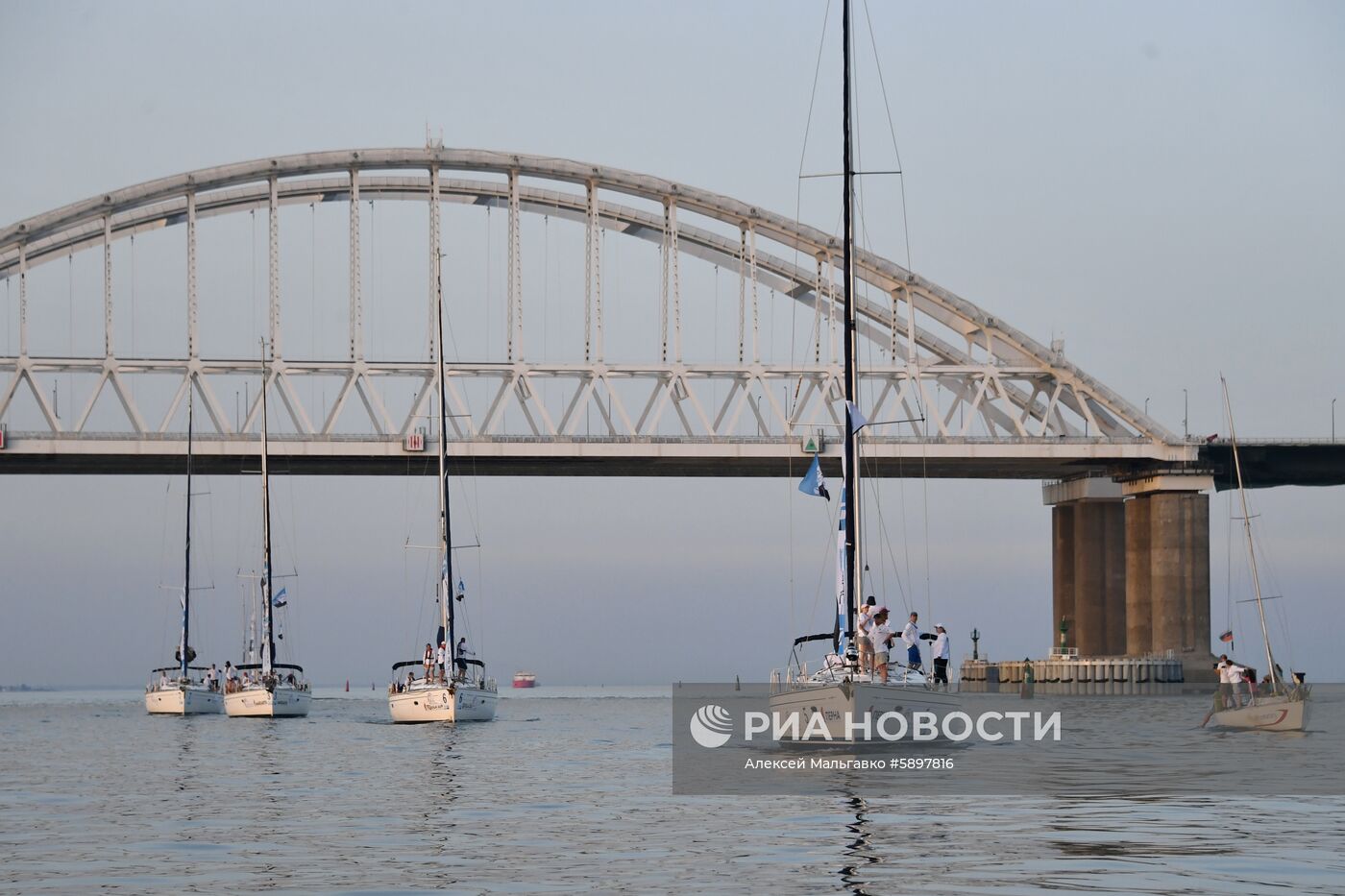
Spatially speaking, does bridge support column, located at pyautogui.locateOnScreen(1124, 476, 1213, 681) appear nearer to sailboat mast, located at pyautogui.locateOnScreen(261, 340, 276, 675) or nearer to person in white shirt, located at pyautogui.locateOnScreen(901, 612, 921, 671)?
sailboat mast, located at pyautogui.locateOnScreen(261, 340, 276, 675)

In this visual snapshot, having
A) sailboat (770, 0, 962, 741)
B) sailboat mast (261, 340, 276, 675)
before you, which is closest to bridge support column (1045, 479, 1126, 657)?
sailboat mast (261, 340, 276, 675)

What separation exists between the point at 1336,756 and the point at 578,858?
82.0 feet

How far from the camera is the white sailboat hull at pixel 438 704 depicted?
227 feet

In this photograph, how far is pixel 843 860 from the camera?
2220cm

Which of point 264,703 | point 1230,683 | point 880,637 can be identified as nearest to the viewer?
point 880,637

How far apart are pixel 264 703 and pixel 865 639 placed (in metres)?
45.3

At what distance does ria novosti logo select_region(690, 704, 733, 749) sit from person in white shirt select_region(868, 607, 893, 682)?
870 centimetres

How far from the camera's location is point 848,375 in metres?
45.8

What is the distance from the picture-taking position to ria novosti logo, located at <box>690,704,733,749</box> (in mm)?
51603

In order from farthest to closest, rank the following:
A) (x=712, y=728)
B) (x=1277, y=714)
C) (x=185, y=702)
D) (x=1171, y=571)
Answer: (x=1171, y=571) → (x=185, y=702) → (x=712, y=728) → (x=1277, y=714)

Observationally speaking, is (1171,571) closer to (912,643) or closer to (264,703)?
(264,703)

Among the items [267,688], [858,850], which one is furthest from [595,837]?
[267,688]

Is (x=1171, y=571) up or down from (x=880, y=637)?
up

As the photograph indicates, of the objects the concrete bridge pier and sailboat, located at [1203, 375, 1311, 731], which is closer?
sailboat, located at [1203, 375, 1311, 731]
